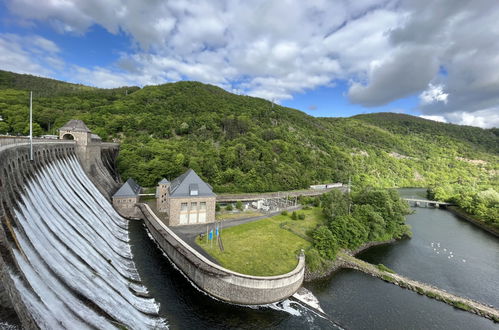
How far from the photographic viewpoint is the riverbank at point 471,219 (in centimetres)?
5049

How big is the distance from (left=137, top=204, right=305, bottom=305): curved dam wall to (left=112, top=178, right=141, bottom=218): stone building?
19429 mm

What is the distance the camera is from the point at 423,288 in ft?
83.2

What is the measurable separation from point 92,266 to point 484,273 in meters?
49.2

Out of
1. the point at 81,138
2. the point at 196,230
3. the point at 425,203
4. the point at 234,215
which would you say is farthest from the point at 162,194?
the point at 425,203

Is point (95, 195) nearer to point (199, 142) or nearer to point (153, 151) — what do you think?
point (153, 151)

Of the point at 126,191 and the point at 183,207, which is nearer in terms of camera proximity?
the point at 183,207

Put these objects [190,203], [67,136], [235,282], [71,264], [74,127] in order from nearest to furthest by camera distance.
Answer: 1. [71,264]
2. [235,282]
3. [190,203]
4. [74,127]
5. [67,136]

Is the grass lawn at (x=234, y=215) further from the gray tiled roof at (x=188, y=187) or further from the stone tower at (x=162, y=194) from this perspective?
the stone tower at (x=162, y=194)

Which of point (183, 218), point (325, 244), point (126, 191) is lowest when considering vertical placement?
point (325, 244)

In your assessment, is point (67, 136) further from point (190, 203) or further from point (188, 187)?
point (190, 203)

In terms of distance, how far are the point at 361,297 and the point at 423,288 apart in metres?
8.04

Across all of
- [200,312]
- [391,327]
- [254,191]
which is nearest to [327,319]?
[391,327]

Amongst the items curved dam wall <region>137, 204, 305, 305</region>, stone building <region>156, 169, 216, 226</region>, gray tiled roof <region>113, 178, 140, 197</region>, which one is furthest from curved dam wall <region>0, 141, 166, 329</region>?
gray tiled roof <region>113, 178, 140, 197</region>

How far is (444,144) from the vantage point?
16050 centimetres
